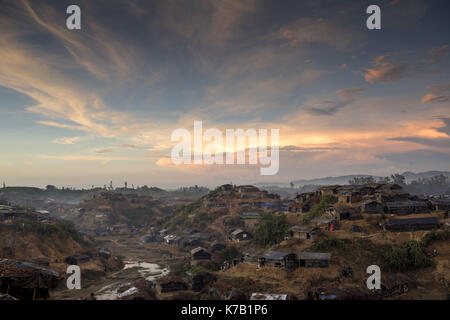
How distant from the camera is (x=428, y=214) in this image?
2058 inches

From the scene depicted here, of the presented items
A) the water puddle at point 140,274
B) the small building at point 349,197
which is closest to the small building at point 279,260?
the water puddle at point 140,274

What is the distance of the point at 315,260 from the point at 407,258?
42.8 ft

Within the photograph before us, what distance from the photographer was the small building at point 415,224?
156ft

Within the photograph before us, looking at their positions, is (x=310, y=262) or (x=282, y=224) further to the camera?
(x=282, y=224)

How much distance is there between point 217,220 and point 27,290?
67.2 m

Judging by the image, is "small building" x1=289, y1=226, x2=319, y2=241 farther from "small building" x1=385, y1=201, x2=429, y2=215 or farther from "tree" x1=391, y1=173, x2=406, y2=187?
"tree" x1=391, y1=173, x2=406, y2=187

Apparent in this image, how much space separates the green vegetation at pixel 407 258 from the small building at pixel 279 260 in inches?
528

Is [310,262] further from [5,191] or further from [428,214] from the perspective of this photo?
[5,191]

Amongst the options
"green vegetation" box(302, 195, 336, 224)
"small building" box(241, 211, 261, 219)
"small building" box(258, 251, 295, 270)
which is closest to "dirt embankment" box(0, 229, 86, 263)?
"small building" box(258, 251, 295, 270)

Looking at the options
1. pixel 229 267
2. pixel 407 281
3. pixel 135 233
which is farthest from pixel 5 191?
pixel 407 281

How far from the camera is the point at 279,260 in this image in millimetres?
45531

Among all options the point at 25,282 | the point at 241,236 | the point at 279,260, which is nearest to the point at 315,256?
the point at 279,260

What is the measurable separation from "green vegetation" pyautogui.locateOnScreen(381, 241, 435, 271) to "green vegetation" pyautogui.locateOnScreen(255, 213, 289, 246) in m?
22.1

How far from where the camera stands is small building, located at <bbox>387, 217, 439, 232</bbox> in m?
47.4
